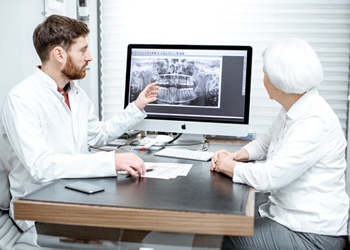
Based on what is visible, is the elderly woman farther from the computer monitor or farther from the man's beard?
the man's beard

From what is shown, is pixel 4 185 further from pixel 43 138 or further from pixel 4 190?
pixel 43 138

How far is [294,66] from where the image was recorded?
1.37 metres

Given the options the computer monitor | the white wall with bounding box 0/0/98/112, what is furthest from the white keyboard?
the white wall with bounding box 0/0/98/112

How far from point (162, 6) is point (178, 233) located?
6.25 ft

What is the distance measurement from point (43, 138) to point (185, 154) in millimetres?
649

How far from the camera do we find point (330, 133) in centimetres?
137

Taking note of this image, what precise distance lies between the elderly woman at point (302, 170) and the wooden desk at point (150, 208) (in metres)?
0.14

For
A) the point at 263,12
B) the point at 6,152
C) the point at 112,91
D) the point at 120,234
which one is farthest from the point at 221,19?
the point at 120,234

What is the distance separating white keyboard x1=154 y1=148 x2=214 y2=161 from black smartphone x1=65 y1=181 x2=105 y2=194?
584mm

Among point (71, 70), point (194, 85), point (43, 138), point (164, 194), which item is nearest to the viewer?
point (164, 194)

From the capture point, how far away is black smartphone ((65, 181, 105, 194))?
1.22 m

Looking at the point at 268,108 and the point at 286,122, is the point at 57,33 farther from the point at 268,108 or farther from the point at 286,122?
the point at 268,108

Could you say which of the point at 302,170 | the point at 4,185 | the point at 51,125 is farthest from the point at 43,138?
the point at 302,170

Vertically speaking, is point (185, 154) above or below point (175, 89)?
below
